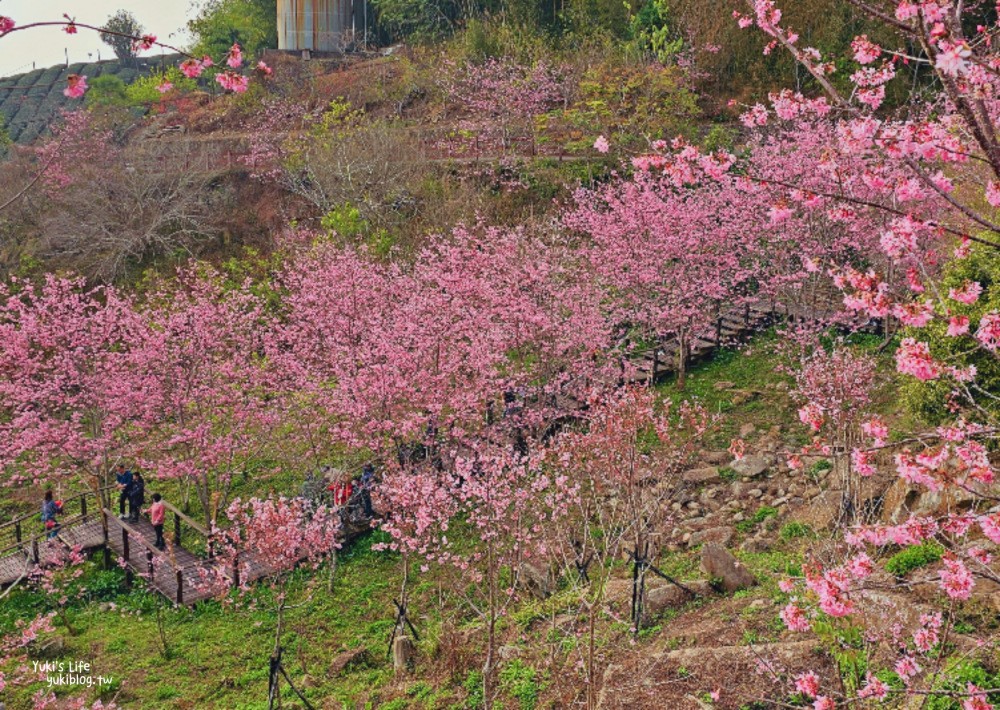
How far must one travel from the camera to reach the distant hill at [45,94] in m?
48.6

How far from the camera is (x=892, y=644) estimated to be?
750 centimetres

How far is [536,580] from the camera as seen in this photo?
11992 mm

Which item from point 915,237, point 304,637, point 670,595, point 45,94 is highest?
point 915,237

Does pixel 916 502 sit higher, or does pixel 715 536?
pixel 916 502

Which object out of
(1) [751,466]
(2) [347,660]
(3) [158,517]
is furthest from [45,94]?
(1) [751,466]

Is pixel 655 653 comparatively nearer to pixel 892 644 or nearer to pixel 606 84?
pixel 892 644

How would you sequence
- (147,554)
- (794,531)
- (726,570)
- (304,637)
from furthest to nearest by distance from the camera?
(147,554)
(794,531)
(304,637)
(726,570)

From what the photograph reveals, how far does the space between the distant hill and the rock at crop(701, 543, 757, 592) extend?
47.1m

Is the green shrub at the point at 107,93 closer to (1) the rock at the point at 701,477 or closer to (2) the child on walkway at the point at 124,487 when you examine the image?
(2) the child on walkway at the point at 124,487

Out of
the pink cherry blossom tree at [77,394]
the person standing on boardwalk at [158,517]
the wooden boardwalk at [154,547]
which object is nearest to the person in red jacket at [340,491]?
the wooden boardwalk at [154,547]

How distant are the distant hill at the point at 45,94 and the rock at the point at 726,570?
4709 centimetres

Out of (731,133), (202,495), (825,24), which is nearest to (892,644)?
(202,495)

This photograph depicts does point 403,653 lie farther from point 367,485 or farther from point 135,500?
point 135,500

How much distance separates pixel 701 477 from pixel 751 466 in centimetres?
95
